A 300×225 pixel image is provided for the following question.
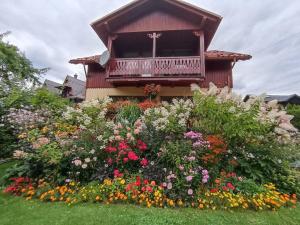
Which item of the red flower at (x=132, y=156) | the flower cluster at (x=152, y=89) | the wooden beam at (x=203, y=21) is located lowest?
the red flower at (x=132, y=156)

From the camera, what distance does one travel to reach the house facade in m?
9.44

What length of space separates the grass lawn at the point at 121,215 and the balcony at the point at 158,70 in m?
7.06

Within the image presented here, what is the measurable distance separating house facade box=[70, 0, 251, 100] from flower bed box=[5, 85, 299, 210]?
4.91 meters

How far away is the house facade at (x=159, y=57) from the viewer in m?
9.44

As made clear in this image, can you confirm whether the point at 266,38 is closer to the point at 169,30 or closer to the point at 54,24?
the point at 169,30

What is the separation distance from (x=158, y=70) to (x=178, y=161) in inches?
263

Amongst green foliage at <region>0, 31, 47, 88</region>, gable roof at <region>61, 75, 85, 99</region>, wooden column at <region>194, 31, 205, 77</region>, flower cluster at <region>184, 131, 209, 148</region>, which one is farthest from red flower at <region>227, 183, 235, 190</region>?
gable roof at <region>61, 75, 85, 99</region>

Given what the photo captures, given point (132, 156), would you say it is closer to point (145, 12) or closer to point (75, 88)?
point (145, 12)

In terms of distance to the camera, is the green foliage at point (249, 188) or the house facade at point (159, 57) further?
the house facade at point (159, 57)

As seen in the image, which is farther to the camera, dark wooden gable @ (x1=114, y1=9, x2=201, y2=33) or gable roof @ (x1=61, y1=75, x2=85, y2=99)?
gable roof @ (x1=61, y1=75, x2=85, y2=99)

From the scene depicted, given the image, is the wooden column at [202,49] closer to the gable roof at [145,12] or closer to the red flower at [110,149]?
the gable roof at [145,12]

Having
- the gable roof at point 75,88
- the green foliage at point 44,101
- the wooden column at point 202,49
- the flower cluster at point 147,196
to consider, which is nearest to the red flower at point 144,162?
the flower cluster at point 147,196

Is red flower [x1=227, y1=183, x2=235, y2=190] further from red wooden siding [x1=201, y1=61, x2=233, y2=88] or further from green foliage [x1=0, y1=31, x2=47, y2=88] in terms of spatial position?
green foliage [x1=0, y1=31, x2=47, y2=88]

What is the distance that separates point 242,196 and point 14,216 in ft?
12.7
